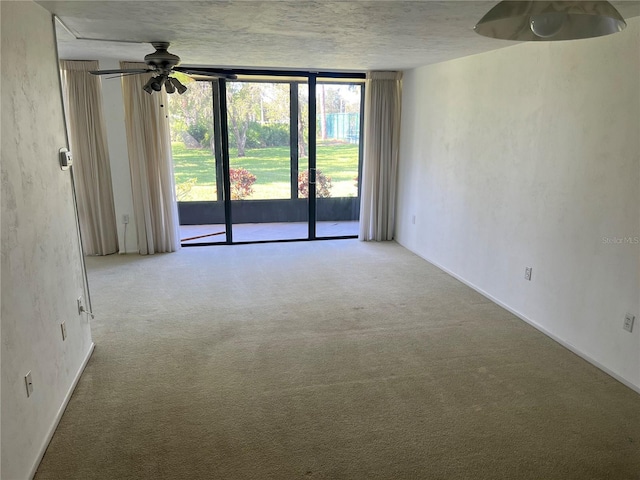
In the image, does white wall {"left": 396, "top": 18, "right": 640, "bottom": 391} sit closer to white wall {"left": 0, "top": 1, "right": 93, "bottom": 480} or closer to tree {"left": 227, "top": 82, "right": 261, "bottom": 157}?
tree {"left": 227, "top": 82, "right": 261, "bottom": 157}

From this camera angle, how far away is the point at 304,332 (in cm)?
357

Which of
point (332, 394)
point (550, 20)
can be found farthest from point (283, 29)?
point (332, 394)

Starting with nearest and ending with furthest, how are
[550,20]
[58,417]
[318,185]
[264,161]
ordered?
[550,20], [58,417], [264,161], [318,185]

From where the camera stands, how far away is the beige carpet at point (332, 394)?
221 centimetres

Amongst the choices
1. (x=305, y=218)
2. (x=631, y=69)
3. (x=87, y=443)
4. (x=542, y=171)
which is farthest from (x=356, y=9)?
(x=305, y=218)

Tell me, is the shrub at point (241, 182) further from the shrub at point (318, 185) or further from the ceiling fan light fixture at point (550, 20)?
the ceiling fan light fixture at point (550, 20)

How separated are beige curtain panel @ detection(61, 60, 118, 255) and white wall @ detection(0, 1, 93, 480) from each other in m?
2.73

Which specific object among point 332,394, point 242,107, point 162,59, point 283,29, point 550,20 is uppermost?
point 283,29

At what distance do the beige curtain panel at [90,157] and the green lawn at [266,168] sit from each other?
88 centimetres

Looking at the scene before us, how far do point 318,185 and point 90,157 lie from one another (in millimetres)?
2948

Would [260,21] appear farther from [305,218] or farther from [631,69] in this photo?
[305,218]

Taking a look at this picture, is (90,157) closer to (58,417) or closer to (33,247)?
(33,247)

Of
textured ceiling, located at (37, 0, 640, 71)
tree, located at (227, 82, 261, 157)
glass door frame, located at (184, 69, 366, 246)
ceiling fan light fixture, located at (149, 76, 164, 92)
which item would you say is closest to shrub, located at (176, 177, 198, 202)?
glass door frame, located at (184, 69, 366, 246)

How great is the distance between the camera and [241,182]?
6211 mm
